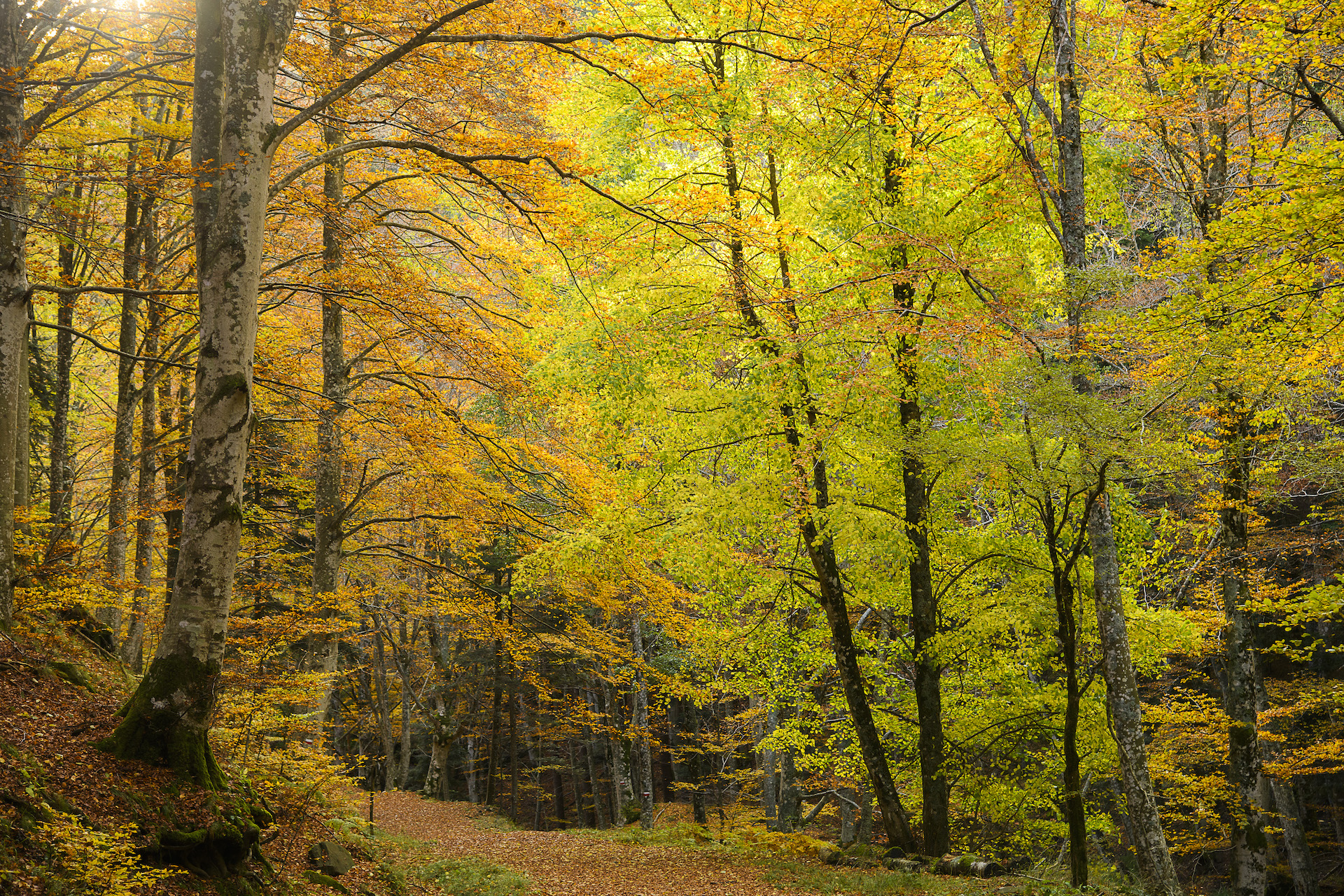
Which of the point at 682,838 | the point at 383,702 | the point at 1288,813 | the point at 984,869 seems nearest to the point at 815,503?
the point at 984,869

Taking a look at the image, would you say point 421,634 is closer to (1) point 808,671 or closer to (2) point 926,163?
(1) point 808,671

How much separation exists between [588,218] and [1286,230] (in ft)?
22.5

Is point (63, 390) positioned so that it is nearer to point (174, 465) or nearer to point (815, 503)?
point (174, 465)

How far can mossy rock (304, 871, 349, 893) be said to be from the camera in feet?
20.6

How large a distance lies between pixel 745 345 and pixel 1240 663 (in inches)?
375

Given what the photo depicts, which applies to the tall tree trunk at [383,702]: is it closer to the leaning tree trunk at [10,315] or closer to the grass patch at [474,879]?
the grass patch at [474,879]

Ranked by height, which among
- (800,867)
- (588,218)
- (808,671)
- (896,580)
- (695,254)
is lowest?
(800,867)

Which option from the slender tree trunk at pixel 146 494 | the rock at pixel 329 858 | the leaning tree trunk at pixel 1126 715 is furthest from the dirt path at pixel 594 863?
the slender tree trunk at pixel 146 494

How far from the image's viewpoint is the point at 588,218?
8055mm

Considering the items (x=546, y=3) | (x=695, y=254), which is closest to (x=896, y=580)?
(x=695, y=254)

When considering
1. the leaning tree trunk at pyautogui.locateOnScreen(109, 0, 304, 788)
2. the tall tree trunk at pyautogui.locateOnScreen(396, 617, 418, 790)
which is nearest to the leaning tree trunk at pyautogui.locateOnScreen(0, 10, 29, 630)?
the leaning tree trunk at pyautogui.locateOnScreen(109, 0, 304, 788)

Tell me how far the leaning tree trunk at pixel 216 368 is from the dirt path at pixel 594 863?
5.69 meters

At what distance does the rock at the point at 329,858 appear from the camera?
22.3 feet

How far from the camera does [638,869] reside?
37.7ft
